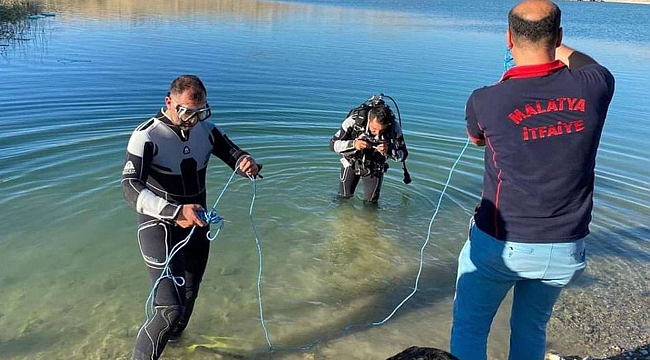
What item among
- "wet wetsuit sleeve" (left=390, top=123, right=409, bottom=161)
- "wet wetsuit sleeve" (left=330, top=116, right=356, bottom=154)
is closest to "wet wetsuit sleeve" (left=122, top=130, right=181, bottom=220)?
"wet wetsuit sleeve" (left=330, top=116, right=356, bottom=154)

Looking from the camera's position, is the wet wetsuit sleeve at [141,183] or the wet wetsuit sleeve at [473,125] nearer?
the wet wetsuit sleeve at [473,125]

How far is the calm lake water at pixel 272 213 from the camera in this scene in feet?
15.6

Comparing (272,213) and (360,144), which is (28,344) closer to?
(272,213)

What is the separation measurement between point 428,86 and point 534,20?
12.2m

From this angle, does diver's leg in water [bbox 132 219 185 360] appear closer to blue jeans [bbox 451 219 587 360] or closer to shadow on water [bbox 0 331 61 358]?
shadow on water [bbox 0 331 61 358]

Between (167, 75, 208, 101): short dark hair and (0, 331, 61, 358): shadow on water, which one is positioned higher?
(167, 75, 208, 101): short dark hair

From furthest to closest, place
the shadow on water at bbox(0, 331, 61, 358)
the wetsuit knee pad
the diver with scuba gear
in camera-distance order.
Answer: the diver with scuba gear, the shadow on water at bbox(0, 331, 61, 358), the wetsuit knee pad

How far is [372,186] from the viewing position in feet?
23.6

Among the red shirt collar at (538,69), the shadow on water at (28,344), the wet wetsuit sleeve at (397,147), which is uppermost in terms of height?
the red shirt collar at (538,69)

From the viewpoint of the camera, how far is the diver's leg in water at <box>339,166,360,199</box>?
7148 millimetres

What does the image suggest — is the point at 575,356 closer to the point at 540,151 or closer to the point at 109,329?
the point at 540,151

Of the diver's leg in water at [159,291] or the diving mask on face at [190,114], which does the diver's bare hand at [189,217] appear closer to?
the diver's leg in water at [159,291]

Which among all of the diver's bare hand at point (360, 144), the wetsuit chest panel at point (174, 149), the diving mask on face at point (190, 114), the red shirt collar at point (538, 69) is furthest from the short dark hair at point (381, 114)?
the red shirt collar at point (538, 69)

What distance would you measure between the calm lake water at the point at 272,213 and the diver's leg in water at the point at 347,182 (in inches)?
8.3
